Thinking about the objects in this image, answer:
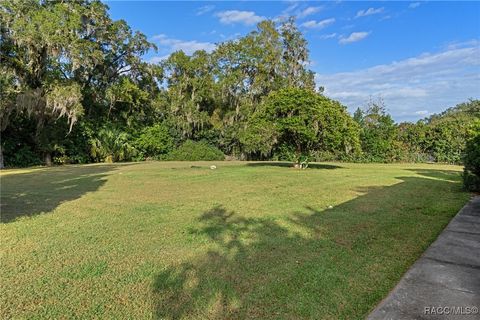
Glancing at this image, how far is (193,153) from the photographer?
944 inches

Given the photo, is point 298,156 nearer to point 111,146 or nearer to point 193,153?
point 193,153

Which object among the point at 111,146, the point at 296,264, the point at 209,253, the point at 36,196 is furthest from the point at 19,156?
the point at 296,264

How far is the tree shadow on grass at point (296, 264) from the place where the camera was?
2400 mm

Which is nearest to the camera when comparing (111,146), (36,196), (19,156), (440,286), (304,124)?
(440,286)

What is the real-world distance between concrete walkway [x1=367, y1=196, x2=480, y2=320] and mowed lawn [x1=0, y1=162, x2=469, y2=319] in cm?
15

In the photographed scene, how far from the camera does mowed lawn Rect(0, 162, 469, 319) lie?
7.99 ft

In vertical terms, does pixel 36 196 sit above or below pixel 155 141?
below

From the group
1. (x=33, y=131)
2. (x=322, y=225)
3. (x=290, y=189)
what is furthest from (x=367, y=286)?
(x=33, y=131)

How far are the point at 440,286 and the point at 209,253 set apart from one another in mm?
2124

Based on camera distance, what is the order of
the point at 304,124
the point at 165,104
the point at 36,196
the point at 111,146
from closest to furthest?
the point at 36,196, the point at 304,124, the point at 111,146, the point at 165,104

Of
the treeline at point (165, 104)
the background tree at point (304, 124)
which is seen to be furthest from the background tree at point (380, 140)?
the background tree at point (304, 124)

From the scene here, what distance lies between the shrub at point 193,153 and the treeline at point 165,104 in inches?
3.1

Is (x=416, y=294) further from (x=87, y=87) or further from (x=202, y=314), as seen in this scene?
(x=87, y=87)

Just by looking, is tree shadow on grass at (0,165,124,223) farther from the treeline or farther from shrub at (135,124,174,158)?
shrub at (135,124,174,158)
